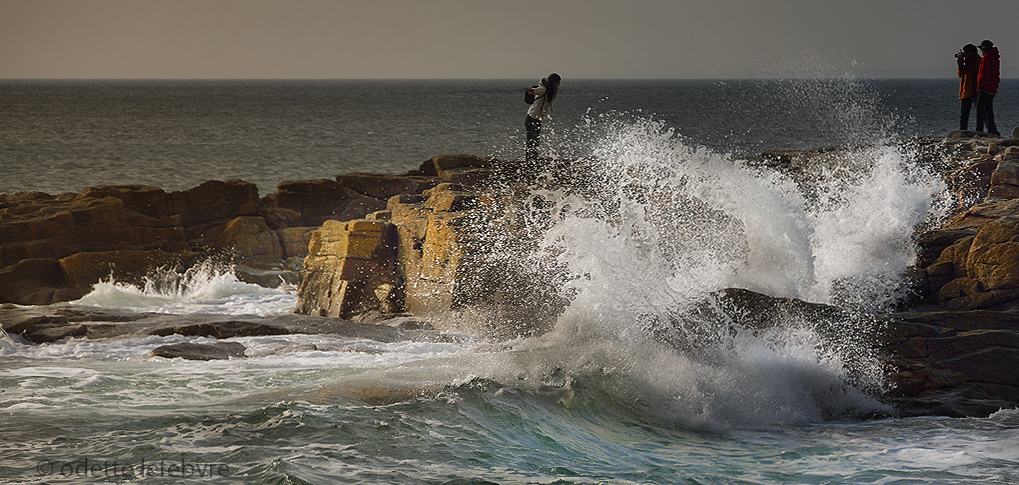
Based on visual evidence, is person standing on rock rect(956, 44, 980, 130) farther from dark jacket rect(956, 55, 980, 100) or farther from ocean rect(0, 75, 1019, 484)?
ocean rect(0, 75, 1019, 484)

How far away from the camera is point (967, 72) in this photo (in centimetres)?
1381

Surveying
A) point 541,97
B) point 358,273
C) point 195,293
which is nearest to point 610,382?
point 358,273

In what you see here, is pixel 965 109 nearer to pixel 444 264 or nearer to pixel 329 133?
pixel 444 264

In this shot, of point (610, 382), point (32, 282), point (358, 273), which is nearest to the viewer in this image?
point (610, 382)

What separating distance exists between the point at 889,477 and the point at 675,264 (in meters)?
3.94

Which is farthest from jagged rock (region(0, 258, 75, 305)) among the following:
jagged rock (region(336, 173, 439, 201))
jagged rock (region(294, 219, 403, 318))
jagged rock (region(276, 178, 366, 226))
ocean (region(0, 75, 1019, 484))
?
jagged rock (region(336, 173, 439, 201))

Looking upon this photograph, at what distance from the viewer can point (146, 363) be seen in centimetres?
859

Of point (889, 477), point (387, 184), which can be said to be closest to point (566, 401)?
point (889, 477)

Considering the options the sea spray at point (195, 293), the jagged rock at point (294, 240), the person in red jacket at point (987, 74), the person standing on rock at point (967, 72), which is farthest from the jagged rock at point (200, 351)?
the person standing on rock at point (967, 72)

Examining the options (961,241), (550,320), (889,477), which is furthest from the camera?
(550,320)

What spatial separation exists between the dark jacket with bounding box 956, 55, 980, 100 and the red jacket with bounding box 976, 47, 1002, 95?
0.23m

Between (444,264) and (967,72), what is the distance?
9.23m

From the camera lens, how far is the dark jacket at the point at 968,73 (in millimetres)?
13649

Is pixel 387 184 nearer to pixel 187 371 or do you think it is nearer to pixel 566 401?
pixel 187 371
